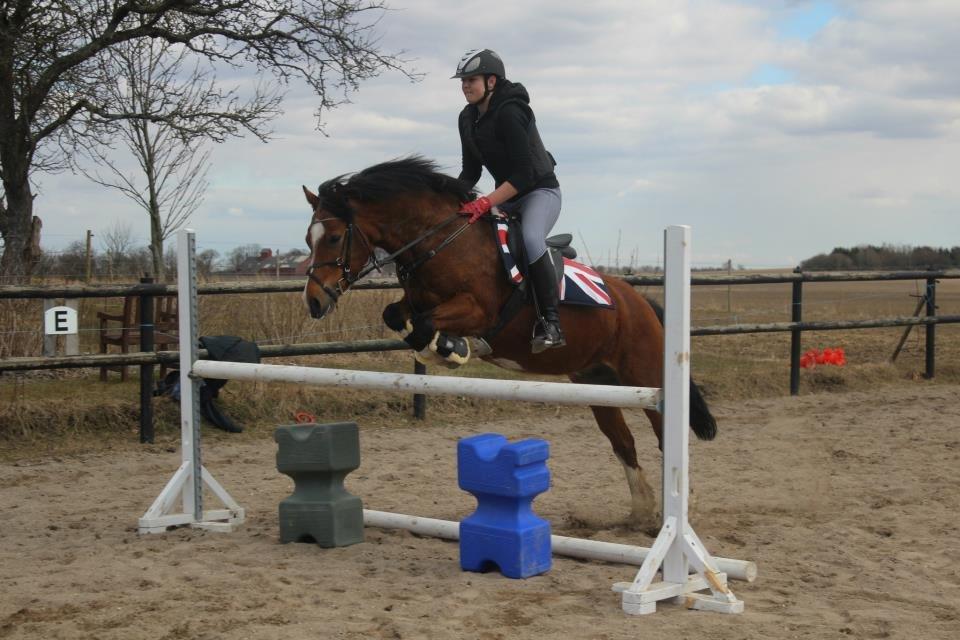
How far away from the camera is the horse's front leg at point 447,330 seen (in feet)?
15.5

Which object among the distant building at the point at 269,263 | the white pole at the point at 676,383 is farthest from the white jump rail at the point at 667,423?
the distant building at the point at 269,263

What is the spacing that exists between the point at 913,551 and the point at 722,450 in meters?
3.10

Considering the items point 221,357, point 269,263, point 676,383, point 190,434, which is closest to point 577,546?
point 676,383

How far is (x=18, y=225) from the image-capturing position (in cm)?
1231

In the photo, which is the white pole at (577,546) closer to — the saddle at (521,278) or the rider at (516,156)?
the saddle at (521,278)

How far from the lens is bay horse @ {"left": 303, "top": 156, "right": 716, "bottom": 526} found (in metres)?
4.72

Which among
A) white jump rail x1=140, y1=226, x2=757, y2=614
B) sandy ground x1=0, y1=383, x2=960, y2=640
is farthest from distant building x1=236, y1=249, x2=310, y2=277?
white jump rail x1=140, y1=226, x2=757, y2=614

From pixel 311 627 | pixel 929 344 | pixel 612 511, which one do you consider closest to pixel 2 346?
pixel 612 511

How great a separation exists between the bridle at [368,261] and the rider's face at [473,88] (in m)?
0.63

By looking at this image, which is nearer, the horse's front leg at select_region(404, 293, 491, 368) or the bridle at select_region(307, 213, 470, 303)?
the bridle at select_region(307, 213, 470, 303)

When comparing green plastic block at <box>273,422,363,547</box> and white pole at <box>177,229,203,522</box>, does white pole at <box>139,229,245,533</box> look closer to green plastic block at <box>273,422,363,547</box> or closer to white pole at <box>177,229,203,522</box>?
white pole at <box>177,229,203,522</box>

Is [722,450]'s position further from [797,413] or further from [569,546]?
[569,546]

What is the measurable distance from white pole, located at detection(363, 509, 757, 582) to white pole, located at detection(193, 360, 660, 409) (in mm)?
679

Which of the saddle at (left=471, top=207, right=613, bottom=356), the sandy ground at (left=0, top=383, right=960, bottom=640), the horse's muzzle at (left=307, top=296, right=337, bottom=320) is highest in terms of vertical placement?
the saddle at (left=471, top=207, right=613, bottom=356)
